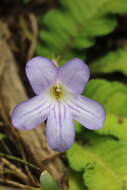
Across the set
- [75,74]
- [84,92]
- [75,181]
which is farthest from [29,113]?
[84,92]

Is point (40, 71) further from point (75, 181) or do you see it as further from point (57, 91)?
point (75, 181)

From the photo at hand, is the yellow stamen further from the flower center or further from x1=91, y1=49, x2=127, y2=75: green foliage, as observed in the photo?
x1=91, y1=49, x2=127, y2=75: green foliage

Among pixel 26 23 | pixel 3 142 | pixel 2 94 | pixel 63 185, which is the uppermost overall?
pixel 26 23

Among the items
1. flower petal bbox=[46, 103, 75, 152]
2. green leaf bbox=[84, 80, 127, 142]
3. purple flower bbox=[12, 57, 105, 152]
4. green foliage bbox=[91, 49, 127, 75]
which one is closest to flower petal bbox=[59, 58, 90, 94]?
purple flower bbox=[12, 57, 105, 152]

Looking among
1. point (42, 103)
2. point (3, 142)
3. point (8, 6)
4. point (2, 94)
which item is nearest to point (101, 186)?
point (42, 103)

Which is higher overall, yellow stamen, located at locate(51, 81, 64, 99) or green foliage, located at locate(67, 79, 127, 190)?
yellow stamen, located at locate(51, 81, 64, 99)

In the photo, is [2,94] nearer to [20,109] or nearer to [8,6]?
[20,109]
